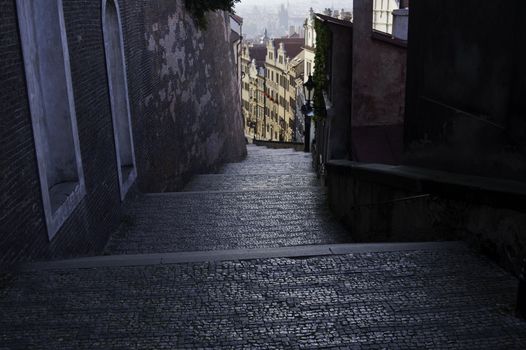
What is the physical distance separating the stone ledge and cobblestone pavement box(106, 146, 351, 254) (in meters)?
1.33

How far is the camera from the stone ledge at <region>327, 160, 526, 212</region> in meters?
5.18

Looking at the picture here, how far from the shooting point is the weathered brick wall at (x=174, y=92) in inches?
460

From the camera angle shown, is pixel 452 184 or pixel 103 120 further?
pixel 103 120

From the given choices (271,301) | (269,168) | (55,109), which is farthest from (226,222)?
(269,168)

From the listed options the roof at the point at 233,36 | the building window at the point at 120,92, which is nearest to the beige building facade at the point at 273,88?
the roof at the point at 233,36

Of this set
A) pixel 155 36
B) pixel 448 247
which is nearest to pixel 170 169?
pixel 155 36

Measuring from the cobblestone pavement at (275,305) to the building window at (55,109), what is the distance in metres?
1.57

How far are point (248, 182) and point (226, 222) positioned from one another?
6.21 metres

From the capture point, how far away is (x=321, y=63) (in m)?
14.0

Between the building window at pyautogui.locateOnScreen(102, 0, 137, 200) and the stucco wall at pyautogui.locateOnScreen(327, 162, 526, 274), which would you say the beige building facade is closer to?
the building window at pyautogui.locateOnScreen(102, 0, 137, 200)

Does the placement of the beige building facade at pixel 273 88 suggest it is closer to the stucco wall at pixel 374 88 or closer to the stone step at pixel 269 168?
the stone step at pixel 269 168

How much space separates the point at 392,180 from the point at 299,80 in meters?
48.8

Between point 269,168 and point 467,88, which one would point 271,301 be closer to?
point 467,88

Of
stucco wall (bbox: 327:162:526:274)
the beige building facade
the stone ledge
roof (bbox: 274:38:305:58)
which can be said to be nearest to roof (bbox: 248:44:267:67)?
the beige building facade
